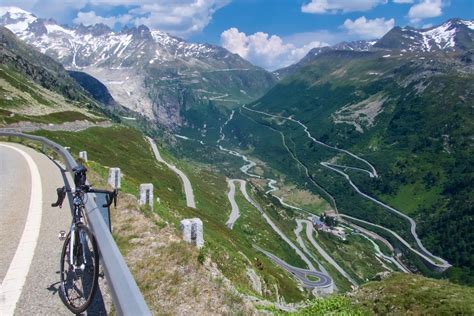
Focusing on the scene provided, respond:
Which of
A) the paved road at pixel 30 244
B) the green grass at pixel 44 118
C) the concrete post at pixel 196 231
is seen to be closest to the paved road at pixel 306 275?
the green grass at pixel 44 118

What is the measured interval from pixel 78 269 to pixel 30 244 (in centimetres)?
418

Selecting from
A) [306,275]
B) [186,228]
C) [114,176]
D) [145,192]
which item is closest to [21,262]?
[186,228]

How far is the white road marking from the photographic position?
32.9ft

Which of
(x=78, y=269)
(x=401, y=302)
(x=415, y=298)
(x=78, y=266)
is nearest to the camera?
(x=78, y=266)

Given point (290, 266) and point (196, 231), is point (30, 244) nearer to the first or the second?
point (196, 231)

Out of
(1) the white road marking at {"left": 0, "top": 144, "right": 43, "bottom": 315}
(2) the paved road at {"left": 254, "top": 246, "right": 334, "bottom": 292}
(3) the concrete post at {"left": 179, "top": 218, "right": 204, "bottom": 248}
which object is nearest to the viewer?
(1) the white road marking at {"left": 0, "top": 144, "right": 43, "bottom": 315}

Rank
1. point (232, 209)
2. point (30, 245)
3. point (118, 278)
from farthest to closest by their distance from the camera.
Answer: point (232, 209)
point (30, 245)
point (118, 278)

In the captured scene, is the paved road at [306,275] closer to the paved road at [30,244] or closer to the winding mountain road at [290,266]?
the winding mountain road at [290,266]

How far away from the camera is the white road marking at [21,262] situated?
1004cm

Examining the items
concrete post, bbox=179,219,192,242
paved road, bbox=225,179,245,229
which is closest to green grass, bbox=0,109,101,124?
paved road, bbox=225,179,245,229

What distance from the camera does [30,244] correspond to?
549 inches

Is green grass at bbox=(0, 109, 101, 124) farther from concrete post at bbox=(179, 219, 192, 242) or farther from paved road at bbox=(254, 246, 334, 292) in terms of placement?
concrete post at bbox=(179, 219, 192, 242)

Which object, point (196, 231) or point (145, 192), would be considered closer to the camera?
point (196, 231)

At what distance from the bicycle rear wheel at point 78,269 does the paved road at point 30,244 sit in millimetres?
322
